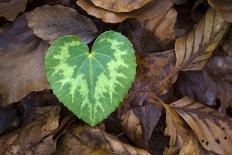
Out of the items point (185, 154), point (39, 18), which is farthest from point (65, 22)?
point (185, 154)

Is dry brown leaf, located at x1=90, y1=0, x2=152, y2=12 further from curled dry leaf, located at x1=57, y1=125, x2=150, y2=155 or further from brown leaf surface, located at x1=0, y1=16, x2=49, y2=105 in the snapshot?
curled dry leaf, located at x1=57, y1=125, x2=150, y2=155

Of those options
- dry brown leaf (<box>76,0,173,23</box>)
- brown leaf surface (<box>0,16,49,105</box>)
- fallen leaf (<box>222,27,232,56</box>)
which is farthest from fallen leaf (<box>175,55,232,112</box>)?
brown leaf surface (<box>0,16,49,105</box>)

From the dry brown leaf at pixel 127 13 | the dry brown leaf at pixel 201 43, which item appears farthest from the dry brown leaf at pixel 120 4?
the dry brown leaf at pixel 201 43

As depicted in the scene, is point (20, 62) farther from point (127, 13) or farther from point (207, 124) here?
point (207, 124)

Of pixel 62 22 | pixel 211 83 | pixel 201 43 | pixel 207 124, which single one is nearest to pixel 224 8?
pixel 201 43

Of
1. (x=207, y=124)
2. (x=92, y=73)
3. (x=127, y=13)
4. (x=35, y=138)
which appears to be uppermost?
(x=127, y=13)

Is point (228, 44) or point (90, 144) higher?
point (228, 44)

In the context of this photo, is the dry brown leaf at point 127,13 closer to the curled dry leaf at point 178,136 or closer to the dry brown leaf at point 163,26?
the dry brown leaf at point 163,26

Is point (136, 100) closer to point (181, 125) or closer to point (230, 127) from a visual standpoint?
point (181, 125)
